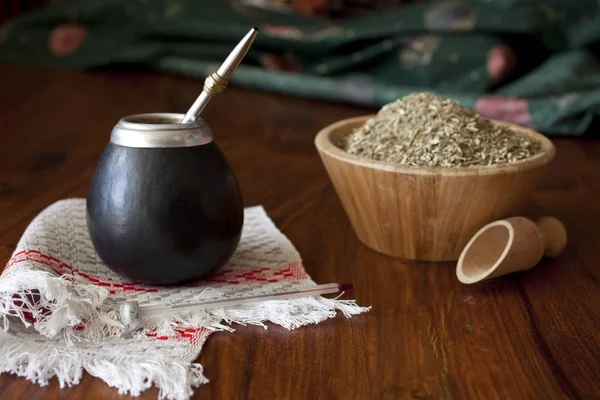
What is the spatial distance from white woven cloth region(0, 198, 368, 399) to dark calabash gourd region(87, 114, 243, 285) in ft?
0.07

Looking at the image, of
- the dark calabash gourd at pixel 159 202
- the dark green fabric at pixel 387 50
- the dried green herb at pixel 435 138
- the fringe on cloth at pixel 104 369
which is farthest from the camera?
the dark green fabric at pixel 387 50

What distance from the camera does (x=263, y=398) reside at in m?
0.51

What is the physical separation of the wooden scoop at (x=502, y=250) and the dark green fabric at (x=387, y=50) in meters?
0.65

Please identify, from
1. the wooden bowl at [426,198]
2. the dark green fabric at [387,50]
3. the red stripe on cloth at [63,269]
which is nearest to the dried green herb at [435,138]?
the wooden bowl at [426,198]

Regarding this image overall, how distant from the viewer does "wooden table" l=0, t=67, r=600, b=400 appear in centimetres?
53

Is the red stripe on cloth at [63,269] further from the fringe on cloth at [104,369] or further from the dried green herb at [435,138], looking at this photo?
the dried green herb at [435,138]

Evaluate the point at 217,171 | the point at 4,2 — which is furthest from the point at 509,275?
the point at 4,2

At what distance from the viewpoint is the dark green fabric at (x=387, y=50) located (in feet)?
4.50

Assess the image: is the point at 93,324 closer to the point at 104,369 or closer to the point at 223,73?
the point at 104,369

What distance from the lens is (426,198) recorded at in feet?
2.35

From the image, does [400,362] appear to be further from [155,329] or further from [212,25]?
[212,25]

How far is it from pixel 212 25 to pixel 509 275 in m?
1.24

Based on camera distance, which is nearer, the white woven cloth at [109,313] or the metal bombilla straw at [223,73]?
the white woven cloth at [109,313]

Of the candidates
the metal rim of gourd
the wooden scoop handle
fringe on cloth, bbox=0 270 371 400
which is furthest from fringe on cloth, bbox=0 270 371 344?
the wooden scoop handle
